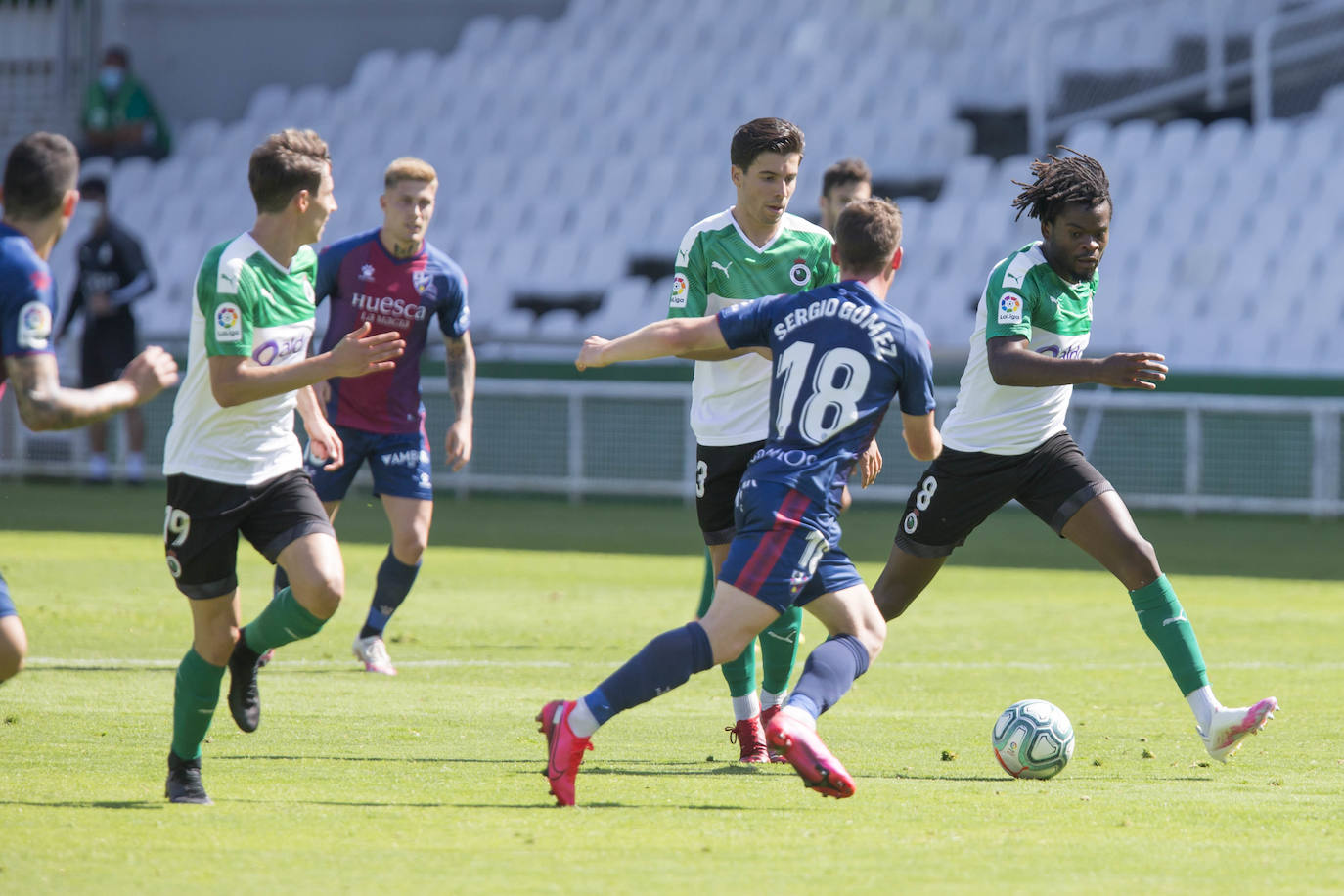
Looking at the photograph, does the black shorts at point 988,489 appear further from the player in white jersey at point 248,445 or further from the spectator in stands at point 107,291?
the spectator in stands at point 107,291

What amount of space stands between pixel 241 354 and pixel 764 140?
1966mm

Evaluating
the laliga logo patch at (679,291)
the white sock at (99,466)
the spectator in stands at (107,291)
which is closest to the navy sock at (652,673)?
the laliga logo patch at (679,291)

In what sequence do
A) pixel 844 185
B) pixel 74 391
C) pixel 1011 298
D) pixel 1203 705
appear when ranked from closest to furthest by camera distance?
pixel 74 391
pixel 1203 705
pixel 1011 298
pixel 844 185

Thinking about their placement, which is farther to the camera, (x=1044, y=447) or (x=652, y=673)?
(x=1044, y=447)

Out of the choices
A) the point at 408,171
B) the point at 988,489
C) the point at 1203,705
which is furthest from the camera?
the point at 408,171

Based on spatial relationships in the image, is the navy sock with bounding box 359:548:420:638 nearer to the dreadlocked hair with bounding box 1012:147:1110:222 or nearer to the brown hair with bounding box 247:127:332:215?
the brown hair with bounding box 247:127:332:215

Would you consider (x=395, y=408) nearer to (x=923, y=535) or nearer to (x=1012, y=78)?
(x=923, y=535)

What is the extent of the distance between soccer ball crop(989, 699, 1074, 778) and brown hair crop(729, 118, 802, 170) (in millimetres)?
2049

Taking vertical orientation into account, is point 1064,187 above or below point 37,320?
above

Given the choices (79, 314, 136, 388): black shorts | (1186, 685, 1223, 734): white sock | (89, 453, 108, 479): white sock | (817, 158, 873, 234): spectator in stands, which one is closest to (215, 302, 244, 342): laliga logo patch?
(1186, 685, 1223, 734): white sock

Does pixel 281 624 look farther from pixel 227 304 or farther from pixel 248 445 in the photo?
pixel 227 304

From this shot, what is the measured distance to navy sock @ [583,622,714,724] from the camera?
16.6 ft

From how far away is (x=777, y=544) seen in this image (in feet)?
16.9

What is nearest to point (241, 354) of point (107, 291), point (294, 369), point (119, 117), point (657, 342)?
point (294, 369)
